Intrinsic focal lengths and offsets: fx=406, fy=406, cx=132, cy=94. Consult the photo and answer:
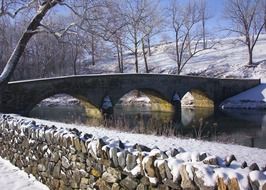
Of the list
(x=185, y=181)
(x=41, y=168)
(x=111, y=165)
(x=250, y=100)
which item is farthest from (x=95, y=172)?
(x=250, y=100)

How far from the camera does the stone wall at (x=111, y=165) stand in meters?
3.85

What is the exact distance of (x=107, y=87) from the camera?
1233 inches

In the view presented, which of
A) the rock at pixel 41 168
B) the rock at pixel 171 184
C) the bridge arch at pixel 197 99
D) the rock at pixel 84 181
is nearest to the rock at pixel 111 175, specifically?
the rock at pixel 84 181

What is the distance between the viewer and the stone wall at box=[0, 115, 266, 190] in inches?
151

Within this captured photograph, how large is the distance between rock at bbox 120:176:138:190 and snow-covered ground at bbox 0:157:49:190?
285 cm

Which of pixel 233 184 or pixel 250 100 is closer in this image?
pixel 233 184

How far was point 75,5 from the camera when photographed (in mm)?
16828

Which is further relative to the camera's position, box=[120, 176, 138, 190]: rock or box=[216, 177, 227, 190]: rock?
box=[120, 176, 138, 190]: rock

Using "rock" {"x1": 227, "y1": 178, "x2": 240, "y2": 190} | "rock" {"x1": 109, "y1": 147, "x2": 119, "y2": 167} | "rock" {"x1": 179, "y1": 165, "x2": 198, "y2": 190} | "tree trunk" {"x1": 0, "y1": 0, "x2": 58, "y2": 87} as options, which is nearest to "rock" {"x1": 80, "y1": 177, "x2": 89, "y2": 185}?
"rock" {"x1": 109, "y1": 147, "x2": 119, "y2": 167}

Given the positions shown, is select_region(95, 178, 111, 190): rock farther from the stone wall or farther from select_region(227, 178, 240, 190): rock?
select_region(227, 178, 240, 190): rock

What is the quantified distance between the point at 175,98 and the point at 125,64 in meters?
26.3

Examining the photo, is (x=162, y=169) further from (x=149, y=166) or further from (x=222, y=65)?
(x=222, y=65)

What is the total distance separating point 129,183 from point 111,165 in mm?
449

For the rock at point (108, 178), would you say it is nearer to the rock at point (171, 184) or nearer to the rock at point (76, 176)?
the rock at point (76, 176)
